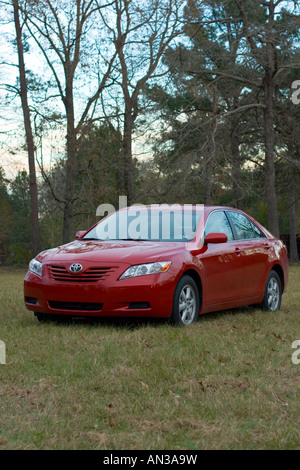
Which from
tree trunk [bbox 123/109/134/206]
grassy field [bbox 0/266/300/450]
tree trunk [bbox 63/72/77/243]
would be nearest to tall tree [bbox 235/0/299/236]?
tree trunk [bbox 123/109/134/206]

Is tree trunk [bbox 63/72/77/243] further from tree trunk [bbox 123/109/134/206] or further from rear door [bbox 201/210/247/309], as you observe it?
rear door [bbox 201/210/247/309]

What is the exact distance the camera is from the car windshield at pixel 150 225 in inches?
372

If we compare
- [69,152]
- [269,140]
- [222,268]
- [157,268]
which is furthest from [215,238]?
[69,152]

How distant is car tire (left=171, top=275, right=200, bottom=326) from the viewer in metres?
8.48

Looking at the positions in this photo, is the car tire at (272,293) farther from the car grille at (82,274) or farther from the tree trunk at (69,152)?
the tree trunk at (69,152)

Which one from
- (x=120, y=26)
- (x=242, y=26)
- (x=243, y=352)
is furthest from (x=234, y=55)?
(x=243, y=352)

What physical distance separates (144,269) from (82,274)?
2.38ft

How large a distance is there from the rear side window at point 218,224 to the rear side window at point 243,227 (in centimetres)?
21

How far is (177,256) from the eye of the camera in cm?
864

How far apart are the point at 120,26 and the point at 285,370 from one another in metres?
31.6

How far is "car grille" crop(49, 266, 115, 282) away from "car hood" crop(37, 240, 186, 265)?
0.42 feet

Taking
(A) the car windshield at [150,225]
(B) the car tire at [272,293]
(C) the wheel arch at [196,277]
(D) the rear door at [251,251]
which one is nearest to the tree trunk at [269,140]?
(B) the car tire at [272,293]

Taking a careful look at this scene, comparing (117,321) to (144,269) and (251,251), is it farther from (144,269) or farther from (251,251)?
(251,251)

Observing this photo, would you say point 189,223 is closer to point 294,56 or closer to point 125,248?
point 125,248
